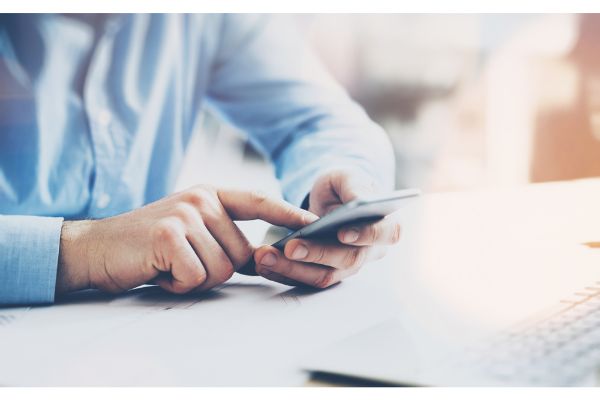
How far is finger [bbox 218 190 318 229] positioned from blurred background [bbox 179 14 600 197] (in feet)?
1.25

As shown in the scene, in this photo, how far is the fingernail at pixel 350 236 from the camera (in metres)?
0.65

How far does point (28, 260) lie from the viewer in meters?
0.65

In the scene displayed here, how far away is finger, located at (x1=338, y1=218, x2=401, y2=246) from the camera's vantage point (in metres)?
0.65

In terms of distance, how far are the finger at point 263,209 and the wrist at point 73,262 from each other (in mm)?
167

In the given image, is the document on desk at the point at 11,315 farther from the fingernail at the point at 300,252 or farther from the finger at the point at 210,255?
the fingernail at the point at 300,252

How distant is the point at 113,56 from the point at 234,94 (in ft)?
0.86

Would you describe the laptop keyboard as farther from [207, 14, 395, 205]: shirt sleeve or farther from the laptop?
[207, 14, 395, 205]: shirt sleeve

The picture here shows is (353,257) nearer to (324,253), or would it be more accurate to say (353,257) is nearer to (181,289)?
(324,253)

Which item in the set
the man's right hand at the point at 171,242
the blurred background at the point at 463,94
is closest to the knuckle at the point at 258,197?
the man's right hand at the point at 171,242

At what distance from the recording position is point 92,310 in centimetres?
63

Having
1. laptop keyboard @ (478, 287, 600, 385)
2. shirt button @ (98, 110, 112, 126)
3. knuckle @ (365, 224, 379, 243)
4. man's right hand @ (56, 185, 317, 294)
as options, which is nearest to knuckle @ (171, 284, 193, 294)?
man's right hand @ (56, 185, 317, 294)

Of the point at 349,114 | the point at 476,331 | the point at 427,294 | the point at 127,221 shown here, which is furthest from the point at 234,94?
the point at 476,331

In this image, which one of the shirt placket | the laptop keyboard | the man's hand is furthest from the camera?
the shirt placket
